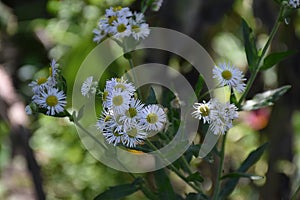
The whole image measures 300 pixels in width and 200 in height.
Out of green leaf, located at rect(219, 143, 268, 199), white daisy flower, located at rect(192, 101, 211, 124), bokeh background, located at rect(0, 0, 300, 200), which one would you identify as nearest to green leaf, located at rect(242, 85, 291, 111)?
green leaf, located at rect(219, 143, 268, 199)

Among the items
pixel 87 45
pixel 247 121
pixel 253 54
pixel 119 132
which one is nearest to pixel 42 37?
pixel 87 45

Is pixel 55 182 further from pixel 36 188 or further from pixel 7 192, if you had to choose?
pixel 36 188

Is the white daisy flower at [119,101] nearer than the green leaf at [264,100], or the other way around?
the white daisy flower at [119,101]

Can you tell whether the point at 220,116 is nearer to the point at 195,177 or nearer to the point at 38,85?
the point at 195,177

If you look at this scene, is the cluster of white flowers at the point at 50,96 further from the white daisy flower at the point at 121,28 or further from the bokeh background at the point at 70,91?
the bokeh background at the point at 70,91

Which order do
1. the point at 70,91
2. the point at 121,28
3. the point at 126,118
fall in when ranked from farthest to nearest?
the point at 70,91
the point at 121,28
the point at 126,118

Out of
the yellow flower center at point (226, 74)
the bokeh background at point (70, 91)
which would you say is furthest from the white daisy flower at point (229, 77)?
the bokeh background at point (70, 91)

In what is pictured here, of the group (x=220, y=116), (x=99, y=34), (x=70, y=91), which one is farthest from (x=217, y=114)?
(x=70, y=91)
